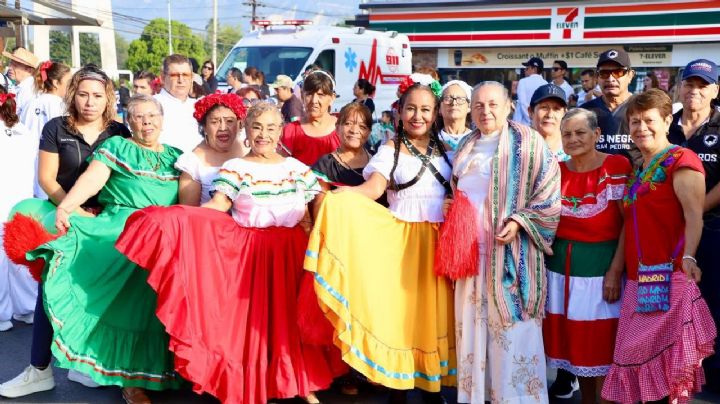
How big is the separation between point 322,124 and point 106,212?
1.82m

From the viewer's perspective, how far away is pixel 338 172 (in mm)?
4656

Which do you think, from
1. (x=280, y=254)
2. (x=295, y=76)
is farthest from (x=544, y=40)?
(x=280, y=254)

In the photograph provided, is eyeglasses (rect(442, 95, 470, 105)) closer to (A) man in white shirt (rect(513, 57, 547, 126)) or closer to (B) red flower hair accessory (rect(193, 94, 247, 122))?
(B) red flower hair accessory (rect(193, 94, 247, 122))

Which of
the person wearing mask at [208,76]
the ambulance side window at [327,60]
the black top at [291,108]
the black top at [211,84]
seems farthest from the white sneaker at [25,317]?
the ambulance side window at [327,60]

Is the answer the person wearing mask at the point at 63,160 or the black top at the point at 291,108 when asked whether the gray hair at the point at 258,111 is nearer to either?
the person wearing mask at the point at 63,160

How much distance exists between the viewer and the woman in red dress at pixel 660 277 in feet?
11.9

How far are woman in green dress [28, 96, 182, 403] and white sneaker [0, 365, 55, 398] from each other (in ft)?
1.84

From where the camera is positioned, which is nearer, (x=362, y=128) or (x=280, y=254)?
(x=280, y=254)

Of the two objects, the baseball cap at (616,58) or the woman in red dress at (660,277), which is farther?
the baseball cap at (616,58)

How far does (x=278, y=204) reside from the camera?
4184 millimetres

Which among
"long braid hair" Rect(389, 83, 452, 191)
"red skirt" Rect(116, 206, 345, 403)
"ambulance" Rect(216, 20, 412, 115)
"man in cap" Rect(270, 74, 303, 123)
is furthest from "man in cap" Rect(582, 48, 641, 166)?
"ambulance" Rect(216, 20, 412, 115)

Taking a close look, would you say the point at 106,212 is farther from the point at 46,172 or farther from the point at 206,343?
the point at 206,343

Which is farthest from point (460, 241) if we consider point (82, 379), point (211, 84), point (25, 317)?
point (211, 84)

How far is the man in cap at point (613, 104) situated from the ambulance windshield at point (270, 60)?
9.23 metres
